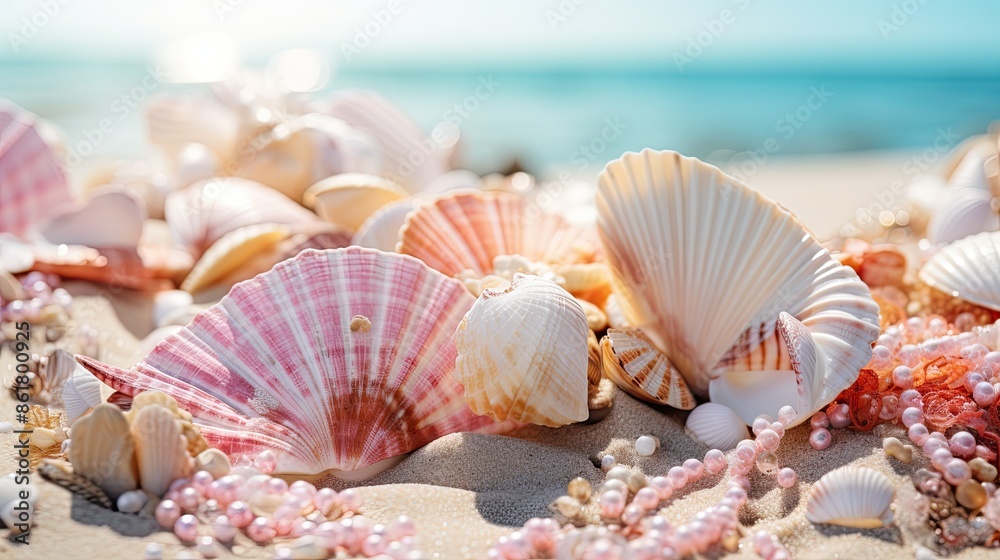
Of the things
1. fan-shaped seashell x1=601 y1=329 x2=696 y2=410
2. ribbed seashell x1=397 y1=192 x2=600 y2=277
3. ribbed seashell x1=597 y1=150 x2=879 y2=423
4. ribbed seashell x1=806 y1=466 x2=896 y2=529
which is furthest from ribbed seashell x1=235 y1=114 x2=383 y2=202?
ribbed seashell x1=806 y1=466 x2=896 y2=529

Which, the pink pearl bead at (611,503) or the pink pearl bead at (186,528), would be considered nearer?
the pink pearl bead at (186,528)

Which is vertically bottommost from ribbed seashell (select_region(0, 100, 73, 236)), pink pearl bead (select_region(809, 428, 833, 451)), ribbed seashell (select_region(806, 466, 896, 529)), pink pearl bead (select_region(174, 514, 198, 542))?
ribbed seashell (select_region(806, 466, 896, 529))

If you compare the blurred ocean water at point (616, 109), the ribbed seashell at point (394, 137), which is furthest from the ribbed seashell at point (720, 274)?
the blurred ocean water at point (616, 109)

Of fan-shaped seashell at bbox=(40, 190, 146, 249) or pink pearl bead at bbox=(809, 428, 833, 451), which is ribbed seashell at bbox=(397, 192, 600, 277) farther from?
fan-shaped seashell at bbox=(40, 190, 146, 249)

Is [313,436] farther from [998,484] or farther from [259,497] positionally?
[998,484]

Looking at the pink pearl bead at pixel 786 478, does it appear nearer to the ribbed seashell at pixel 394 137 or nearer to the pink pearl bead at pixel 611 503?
the pink pearl bead at pixel 611 503

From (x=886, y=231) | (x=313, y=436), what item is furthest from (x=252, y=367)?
(x=886, y=231)
